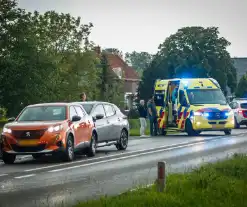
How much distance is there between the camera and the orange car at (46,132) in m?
20.4

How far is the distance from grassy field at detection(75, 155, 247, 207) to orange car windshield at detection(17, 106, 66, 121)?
7032mm

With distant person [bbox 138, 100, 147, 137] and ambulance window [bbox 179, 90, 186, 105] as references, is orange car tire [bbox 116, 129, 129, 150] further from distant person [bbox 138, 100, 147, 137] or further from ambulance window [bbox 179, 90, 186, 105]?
ambulance window [bbox 179, 90, 186, 105]

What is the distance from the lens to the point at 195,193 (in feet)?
39.2

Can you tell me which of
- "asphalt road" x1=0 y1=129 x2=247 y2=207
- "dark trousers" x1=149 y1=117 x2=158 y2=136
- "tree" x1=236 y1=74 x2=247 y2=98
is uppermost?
"tree" x1=236 y1=74 x2=247 y2=98

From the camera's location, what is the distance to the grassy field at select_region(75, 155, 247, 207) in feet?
35.5

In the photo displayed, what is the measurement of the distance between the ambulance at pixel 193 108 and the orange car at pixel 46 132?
1416cm

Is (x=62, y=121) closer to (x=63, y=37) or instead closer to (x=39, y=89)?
(x=39, y=89)

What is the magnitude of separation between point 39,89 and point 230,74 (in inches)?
1274

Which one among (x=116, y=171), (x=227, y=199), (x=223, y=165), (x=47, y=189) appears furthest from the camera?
(x=116, y=171)

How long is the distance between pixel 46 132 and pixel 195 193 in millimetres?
9028

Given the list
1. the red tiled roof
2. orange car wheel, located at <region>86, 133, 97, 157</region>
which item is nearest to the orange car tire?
orange car wheel, located at <region>86, 133, 97, 157</region>

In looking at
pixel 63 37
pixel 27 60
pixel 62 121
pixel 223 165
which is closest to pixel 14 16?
pixel 27 60

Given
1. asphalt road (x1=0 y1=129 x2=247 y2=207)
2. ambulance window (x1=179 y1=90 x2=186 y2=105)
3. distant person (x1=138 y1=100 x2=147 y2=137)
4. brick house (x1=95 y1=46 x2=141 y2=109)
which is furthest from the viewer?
brick house (x1=95 y1=46 x2=141 y2=109)

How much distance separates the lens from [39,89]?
65.4 m
